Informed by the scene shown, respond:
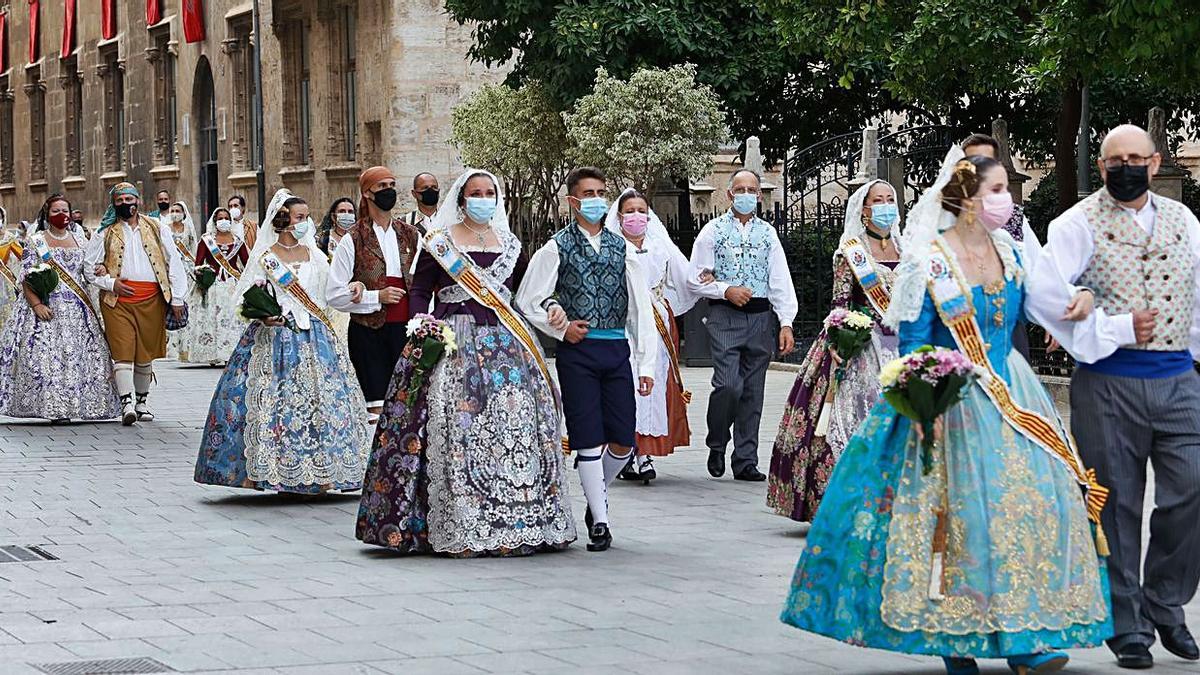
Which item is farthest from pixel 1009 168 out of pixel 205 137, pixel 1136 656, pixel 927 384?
pixel 205 137

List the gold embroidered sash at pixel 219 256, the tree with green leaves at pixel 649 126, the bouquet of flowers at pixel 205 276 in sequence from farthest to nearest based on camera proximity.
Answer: the tree with green leaves at pixel 649 126, the gold embroidered sash at pixel 219 256, the bouquet of flowers at pixel 205 276

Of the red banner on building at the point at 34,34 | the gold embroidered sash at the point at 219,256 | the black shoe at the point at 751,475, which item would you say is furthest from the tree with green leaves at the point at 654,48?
the red banner on building at the point at 34,34

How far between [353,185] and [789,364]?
12643 millimetres

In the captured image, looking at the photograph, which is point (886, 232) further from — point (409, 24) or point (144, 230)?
point (409, 24)

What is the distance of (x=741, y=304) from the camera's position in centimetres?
1234

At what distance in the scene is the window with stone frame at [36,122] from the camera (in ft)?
178

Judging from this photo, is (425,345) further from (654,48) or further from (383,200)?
(654,48)

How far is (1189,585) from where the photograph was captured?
7090 millimetres

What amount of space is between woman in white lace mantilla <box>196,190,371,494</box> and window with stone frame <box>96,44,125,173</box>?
1415 inches

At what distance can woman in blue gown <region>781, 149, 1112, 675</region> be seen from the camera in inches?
250

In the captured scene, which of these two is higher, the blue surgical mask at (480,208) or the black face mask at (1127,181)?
the blue surgical mask at (480,208)

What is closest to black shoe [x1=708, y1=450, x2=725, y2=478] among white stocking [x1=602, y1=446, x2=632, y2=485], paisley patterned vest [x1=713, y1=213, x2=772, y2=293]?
paisley patterned vest [x1=713, y1=213, x2=772, y2=293]

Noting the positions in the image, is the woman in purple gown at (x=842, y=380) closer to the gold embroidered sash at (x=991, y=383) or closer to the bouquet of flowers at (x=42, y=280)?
the gold embroidered sash at (x=991, y=383)

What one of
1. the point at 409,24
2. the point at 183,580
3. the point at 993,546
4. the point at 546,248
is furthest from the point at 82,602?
the point at 409,24
